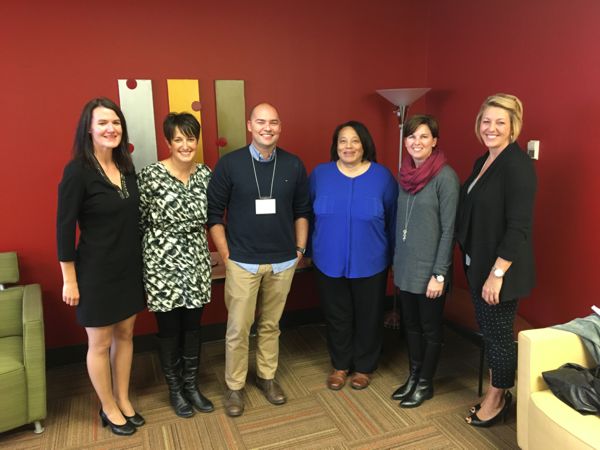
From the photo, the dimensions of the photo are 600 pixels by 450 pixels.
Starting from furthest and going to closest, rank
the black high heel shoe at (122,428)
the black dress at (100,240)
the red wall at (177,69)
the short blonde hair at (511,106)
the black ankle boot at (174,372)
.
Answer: the red wall at (177,69), the black ankle boot at (174,372), the black high heel shoe at (122,428), the short blonde hair at (511,106), the black dress at (100,240)

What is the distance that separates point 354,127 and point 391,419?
4.95ft

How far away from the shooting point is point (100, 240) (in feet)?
6.82

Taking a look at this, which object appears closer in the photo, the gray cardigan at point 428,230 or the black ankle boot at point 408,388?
the gray cardigan at point 428,230

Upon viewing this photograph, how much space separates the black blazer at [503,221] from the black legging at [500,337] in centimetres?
10

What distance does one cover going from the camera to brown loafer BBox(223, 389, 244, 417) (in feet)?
8.24

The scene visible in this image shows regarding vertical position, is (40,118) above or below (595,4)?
below

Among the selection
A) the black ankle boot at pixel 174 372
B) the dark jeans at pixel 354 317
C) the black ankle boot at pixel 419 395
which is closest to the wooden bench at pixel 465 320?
the black ankle boot at pixel 419 395

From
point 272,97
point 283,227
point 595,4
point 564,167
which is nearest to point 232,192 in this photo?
point 283,227

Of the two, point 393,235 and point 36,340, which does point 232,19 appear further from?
point 36,340

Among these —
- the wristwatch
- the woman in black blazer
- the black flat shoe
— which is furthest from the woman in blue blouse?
the black flat shoe

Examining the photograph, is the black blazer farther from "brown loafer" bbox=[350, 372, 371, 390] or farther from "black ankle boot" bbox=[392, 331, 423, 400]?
"brown loafer" bbox=[350, 372, 371, 390]

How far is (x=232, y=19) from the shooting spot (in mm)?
3064

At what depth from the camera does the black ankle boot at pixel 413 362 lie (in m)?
2.57

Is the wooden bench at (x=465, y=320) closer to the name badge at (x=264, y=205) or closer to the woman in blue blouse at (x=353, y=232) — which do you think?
the woman in blue blouse at (x=353, y=232)
